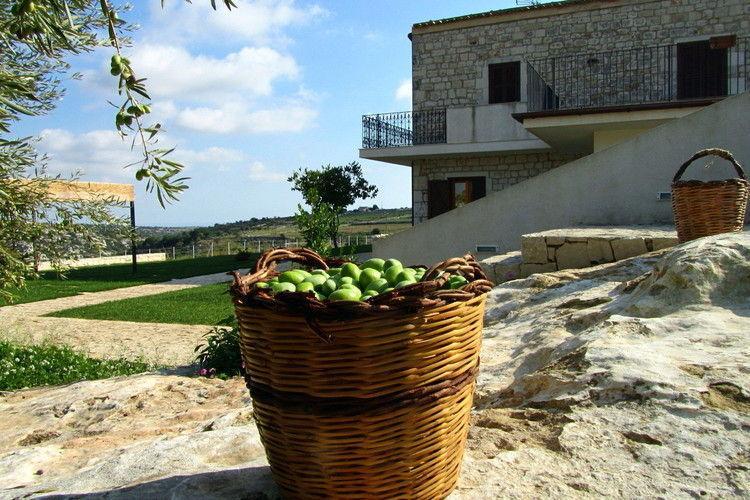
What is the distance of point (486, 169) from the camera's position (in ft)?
56.6

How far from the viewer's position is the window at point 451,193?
695 inches

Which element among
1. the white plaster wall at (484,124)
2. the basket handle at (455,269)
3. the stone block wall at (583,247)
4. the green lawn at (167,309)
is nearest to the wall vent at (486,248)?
the stone block wall at (583,247)

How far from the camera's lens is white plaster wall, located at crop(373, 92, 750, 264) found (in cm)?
854

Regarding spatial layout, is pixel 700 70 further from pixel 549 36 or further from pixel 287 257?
pixel 287 257

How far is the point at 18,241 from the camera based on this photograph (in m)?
4.53

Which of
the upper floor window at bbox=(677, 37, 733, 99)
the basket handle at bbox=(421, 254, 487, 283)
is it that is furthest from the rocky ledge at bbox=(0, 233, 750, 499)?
the upper floor window at bbox=(677, 37, 733, 99)

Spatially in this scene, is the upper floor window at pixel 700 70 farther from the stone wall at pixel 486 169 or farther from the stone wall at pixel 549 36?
the stone wall at pixel 486 169

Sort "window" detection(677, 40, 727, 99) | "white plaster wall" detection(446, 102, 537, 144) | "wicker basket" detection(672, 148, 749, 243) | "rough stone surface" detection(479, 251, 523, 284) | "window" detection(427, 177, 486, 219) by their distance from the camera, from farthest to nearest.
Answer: "window" detection(427, 177, 486, 219) < "white plaster wall" detection(446, 102, 537, 144) < "window" detection(677, 40, 727, 99) < "rough stone surface" detection(479, 251, 523, 284) < "wicker basket" detection(672, 148, 749, 243)

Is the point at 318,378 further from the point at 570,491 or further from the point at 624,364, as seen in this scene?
the point at 624,364

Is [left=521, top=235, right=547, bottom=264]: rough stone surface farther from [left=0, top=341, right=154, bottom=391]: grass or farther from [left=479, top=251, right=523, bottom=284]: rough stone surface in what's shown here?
[left=0, top=341, right=154, bottom=391]: grass

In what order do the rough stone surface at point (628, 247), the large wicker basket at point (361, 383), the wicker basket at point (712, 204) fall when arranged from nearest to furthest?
1. the large wicker basket at point (361, 383)
2. the wicker basket at point (712, 204)
3. the rough stone surface at point (628, 247)

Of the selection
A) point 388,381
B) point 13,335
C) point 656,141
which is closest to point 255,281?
point 388,381

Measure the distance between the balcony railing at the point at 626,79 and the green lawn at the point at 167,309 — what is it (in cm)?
910

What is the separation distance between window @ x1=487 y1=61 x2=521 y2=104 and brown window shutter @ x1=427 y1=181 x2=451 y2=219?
2791mm
